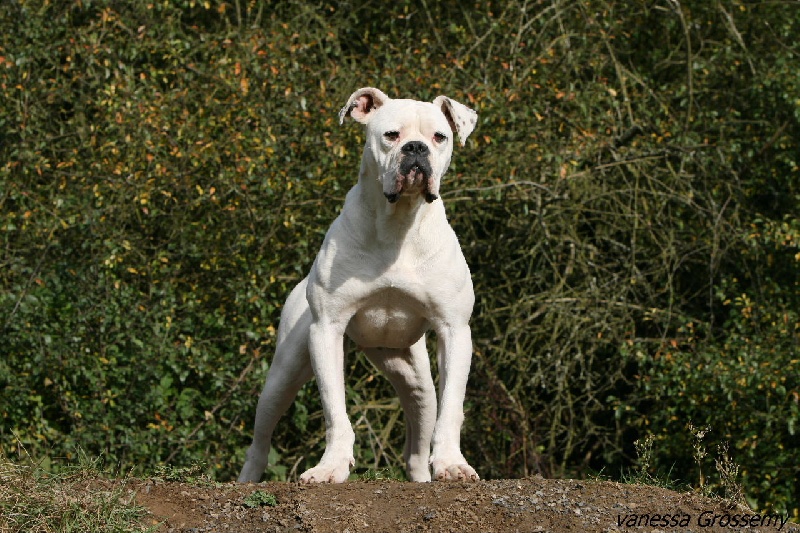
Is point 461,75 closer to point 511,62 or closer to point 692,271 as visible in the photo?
point 511,62

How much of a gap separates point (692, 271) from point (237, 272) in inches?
150

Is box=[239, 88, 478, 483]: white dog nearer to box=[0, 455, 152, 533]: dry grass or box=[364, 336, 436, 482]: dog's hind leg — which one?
box=[364, 336, 436, 482]: dog's hind leg

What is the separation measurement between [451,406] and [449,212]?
13.6 feet

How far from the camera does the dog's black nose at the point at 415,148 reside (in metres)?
5.44

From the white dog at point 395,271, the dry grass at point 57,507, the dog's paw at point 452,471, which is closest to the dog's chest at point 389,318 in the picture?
the white dog at point 395,271

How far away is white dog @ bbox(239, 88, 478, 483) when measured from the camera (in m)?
5.48

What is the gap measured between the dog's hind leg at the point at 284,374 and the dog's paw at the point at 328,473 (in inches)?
37.6

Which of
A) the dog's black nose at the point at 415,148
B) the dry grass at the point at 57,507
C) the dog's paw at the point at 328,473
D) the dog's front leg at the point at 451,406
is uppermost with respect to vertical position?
the dog's black nose at the point at 415,148

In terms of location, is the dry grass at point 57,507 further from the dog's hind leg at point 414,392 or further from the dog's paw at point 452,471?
the dog's hind leg at point 414,392

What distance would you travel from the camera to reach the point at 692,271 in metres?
10.4

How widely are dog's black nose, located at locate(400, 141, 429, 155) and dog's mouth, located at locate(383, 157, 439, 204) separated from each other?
1.2 inches

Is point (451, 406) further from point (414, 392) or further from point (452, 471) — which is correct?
point (414, 392)

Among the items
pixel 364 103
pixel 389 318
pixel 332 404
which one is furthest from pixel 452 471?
pixel 364 103

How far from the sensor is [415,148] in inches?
214
